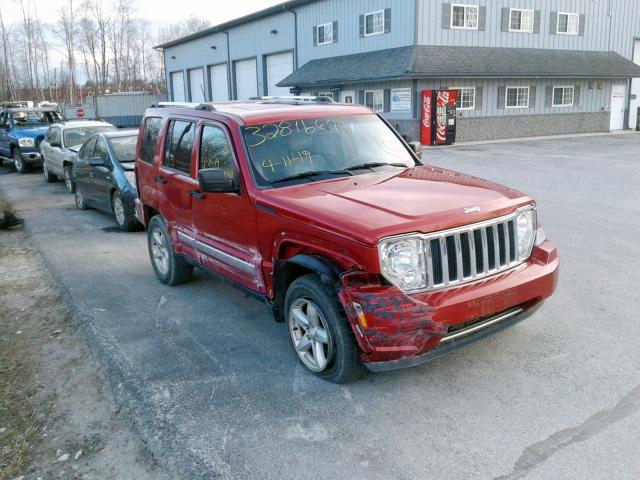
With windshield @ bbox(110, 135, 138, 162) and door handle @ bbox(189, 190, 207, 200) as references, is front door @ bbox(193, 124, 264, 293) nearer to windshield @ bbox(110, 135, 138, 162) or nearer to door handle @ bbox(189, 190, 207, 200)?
door handle @ bbox(189, 190, 207, 200)

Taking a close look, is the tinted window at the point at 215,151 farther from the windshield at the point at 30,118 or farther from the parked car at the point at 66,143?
the windshield at the point at 30,118

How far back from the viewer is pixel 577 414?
3.64 metres

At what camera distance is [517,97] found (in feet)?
95.1

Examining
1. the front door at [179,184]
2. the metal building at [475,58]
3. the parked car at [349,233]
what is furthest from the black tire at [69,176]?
the metal building at [475,58]

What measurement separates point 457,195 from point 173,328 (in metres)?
2.79

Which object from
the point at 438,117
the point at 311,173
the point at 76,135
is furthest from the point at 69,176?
the point at 438,117

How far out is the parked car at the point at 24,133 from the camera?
18.1 m

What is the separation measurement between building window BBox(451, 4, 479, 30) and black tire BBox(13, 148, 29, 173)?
18691 millimetres

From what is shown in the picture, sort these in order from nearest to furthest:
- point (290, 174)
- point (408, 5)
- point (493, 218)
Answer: point (493, 218), point (290, 174), point (408, 5)

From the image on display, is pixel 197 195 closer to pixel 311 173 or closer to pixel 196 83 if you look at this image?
pixel 311 173

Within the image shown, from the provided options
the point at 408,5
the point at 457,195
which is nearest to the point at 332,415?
the point at 457,195

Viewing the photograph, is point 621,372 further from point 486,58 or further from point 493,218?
point 486,58

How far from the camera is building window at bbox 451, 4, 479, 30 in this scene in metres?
26.6

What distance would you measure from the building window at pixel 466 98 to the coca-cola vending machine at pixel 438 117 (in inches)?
36.6
